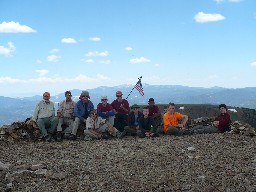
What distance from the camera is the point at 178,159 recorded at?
11.6 m

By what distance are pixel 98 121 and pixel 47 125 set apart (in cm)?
259

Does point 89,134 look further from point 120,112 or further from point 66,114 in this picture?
point 120,112

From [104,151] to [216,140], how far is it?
16.0 feet

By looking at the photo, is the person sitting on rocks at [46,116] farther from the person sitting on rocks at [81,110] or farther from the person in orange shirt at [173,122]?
the person in orange shirt at [173,122]

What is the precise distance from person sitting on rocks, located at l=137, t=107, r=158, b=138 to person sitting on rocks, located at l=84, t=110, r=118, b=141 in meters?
1.28

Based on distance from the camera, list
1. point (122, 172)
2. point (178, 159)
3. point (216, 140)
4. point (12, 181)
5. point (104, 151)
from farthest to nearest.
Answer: point (216, 140) → point (104, 151) → point (178, 159) → point (122, 172) → point (12, 181)

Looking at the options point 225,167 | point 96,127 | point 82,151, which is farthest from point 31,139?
point 225,167

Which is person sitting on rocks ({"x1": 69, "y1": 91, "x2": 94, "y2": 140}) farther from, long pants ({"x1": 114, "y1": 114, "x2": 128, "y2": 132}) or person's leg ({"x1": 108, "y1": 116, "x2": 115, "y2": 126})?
long pants ({"x1": 114, "y1": 114, "x2": 128, "y2": 132})

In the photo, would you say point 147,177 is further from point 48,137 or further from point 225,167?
point 48,137

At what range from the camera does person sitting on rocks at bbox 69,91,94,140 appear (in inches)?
667

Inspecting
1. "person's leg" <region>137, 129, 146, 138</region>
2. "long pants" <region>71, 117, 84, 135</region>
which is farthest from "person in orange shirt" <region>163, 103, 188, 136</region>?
"long pants" <region>71, 117, 84, 135</region>

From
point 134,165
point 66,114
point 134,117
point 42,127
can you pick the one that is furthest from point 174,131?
point 134,165

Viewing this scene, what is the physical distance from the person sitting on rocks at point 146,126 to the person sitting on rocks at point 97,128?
1.28m

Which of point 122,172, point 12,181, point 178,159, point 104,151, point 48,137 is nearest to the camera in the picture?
point 12,181
